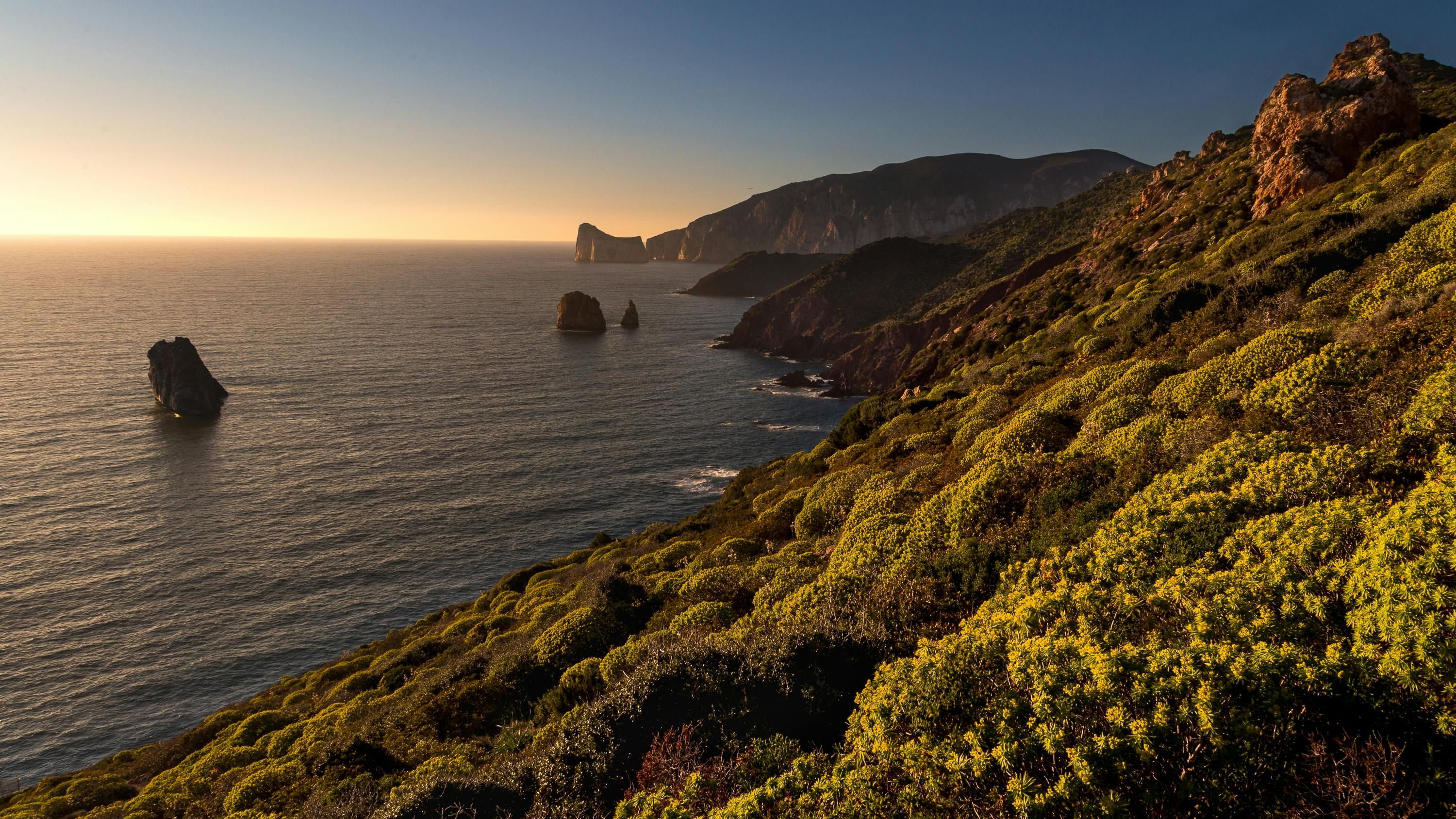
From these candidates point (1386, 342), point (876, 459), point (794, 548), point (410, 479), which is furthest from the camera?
point (410, 479)

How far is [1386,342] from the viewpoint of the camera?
13.8 m

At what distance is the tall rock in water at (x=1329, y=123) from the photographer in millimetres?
36469

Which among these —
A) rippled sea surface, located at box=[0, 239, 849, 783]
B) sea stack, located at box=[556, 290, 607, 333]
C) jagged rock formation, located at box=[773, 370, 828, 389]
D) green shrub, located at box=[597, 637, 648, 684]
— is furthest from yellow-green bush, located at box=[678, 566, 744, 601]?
sea stack, located at box=[556, 290, 607, 333]

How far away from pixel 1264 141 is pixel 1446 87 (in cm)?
2256

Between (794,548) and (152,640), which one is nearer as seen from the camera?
(794,548)

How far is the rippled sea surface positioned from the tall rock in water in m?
48.7

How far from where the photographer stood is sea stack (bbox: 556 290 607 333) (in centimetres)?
15262

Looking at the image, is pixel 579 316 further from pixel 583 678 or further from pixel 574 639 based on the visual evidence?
pixel 583 678

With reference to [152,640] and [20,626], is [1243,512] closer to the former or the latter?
[152,640]

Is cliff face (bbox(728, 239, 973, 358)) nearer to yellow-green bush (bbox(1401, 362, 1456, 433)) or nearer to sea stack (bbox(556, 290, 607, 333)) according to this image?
sea stack (bbox(556, 290, 607, 333))

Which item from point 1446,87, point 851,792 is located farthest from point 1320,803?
point 1446,87

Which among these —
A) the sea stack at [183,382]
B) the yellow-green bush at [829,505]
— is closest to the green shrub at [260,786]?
the yellow-green bush at [829,505]

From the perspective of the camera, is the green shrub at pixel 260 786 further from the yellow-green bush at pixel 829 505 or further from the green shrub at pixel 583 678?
the yellow-green bush at pixel 829 505

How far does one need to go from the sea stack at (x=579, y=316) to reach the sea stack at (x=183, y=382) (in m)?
72.9
